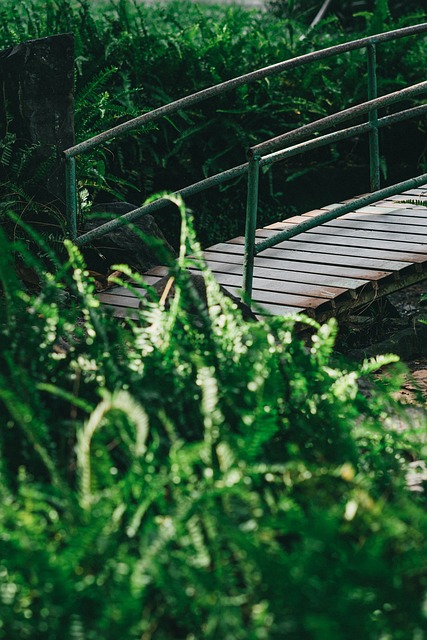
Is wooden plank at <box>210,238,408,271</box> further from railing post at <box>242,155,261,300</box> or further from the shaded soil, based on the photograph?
railing post at <box>242,155,261,300</box>

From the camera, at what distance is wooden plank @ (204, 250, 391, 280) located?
17.2ft

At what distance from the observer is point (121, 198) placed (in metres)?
6.11

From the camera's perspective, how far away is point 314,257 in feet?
18.7

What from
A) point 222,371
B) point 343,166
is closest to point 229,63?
point 343,166

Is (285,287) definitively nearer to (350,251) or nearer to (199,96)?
(350,251)

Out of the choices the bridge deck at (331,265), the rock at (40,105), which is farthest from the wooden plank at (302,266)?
the rock at (40,105)

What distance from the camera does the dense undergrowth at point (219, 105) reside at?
22.4ft

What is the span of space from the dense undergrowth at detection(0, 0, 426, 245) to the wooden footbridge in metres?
1.02

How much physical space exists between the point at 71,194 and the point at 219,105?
2.42 m

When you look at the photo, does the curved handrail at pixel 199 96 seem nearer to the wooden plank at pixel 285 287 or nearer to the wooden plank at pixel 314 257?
the wooden plank at pixel 285 287

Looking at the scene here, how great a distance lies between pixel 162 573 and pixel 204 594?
0.27 feet

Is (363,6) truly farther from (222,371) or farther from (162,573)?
(162,573)

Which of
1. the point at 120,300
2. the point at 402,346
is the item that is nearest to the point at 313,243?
the point at 402,346

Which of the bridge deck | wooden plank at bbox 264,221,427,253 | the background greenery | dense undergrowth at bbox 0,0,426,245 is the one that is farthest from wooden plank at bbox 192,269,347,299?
the background greenery
